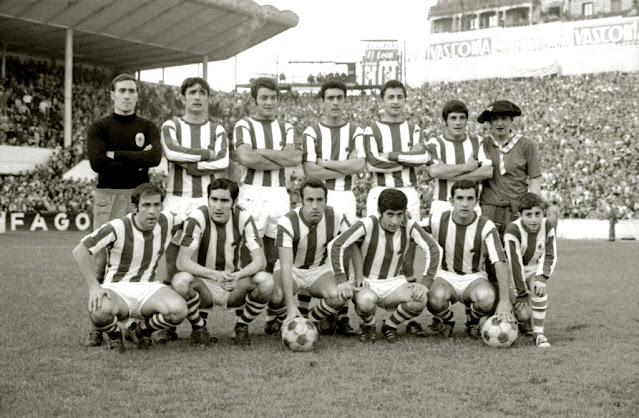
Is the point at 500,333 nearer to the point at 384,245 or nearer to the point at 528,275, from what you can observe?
the point at 528,275

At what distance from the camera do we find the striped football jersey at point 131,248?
19.2 ft

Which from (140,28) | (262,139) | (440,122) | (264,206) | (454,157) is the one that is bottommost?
(264,206)

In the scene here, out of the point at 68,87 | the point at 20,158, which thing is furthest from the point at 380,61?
the point at 20,158

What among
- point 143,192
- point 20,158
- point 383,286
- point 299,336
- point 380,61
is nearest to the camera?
point 299,336

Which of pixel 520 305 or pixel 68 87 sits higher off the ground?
pixel 68 87

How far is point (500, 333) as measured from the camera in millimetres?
5824

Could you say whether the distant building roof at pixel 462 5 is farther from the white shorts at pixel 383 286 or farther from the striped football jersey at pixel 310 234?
the white shorts at pixel 383 286

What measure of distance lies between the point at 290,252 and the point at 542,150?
26.5 metres

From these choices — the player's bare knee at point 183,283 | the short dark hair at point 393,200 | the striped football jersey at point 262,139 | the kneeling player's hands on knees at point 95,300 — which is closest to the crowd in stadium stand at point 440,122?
the striped football jersey at point 262,139

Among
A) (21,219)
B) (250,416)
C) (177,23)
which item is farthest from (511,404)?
→ (177,23)

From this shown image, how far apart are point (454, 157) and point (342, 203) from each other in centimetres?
106

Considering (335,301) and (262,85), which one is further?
(262,85)

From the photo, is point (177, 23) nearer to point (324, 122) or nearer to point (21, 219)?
point (21, 219)

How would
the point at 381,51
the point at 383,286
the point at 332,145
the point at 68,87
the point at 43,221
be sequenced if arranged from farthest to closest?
1. the point at 381,51
2. the point at 68,87
3. the point at 43,221
4. the point at 332,145
5. the point at 383,286
